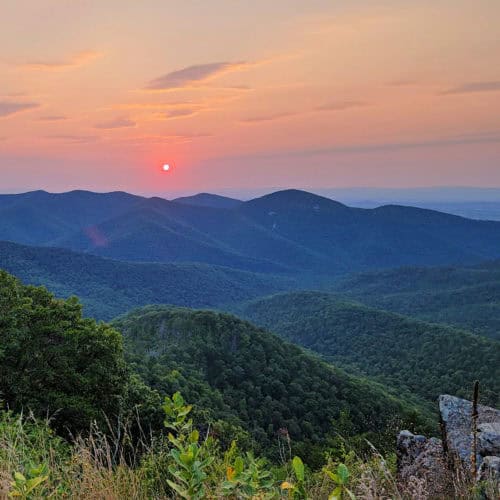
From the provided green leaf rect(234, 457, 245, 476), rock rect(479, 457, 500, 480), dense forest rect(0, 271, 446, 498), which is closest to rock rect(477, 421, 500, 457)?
rock rect(479, 457, 500, 480)

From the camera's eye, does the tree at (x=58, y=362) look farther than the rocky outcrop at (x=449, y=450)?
Yes

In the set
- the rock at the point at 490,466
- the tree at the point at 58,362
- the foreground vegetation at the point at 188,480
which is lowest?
the tree at the point at 58,362

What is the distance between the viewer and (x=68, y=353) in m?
25.6

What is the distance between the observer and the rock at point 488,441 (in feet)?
27.5

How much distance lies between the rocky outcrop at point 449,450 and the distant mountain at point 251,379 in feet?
131

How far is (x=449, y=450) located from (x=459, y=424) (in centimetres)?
124

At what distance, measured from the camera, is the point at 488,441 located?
28.0 ft

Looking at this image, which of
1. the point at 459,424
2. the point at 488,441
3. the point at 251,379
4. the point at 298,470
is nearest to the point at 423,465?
the point at 488,441

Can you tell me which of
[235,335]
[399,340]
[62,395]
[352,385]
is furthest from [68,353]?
[399,340]

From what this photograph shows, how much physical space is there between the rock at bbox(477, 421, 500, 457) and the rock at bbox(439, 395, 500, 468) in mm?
24

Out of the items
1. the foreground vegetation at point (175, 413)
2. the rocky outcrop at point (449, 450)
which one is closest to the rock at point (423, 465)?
the rocky outcrop at point (449, 450)

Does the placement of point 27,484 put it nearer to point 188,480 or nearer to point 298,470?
point 188,480

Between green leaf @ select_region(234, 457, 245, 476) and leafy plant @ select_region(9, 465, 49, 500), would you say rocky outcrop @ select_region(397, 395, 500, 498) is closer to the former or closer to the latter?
green leaf @ select_region(234, 457, 245, 476)

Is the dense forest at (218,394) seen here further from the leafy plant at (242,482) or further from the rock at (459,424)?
the rock at (459,424)
